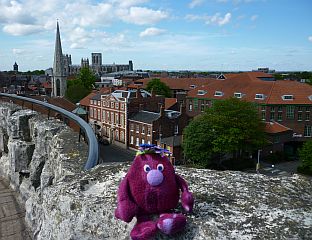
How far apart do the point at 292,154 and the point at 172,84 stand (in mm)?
39223

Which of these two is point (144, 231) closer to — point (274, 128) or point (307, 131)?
point (274, 128)

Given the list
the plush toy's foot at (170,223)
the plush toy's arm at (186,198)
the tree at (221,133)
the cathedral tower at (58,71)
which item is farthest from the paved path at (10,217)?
the cathedral tower at (58,71)

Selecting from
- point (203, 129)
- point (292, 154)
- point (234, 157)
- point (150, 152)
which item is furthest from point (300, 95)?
point (150, 152)

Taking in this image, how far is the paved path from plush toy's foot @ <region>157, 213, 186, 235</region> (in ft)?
31.2

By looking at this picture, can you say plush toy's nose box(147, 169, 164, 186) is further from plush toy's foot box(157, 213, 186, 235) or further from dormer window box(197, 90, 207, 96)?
dormer window box(197, 90, 207, 96)

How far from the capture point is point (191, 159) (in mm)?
30812

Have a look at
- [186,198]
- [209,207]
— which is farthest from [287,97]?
[186,198]

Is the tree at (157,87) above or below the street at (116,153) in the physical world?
above

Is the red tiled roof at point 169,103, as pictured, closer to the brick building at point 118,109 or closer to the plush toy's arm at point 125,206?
the brick building at point 118,109

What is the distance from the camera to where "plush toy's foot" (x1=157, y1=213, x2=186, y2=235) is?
3.48m

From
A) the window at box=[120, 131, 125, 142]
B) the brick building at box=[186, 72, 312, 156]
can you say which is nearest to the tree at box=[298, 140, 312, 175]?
the brick building at box=[186, 72, 312, 156]

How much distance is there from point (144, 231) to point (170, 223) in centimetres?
32

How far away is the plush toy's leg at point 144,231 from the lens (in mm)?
3523

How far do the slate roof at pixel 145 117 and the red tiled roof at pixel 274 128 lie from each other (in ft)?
44.2
